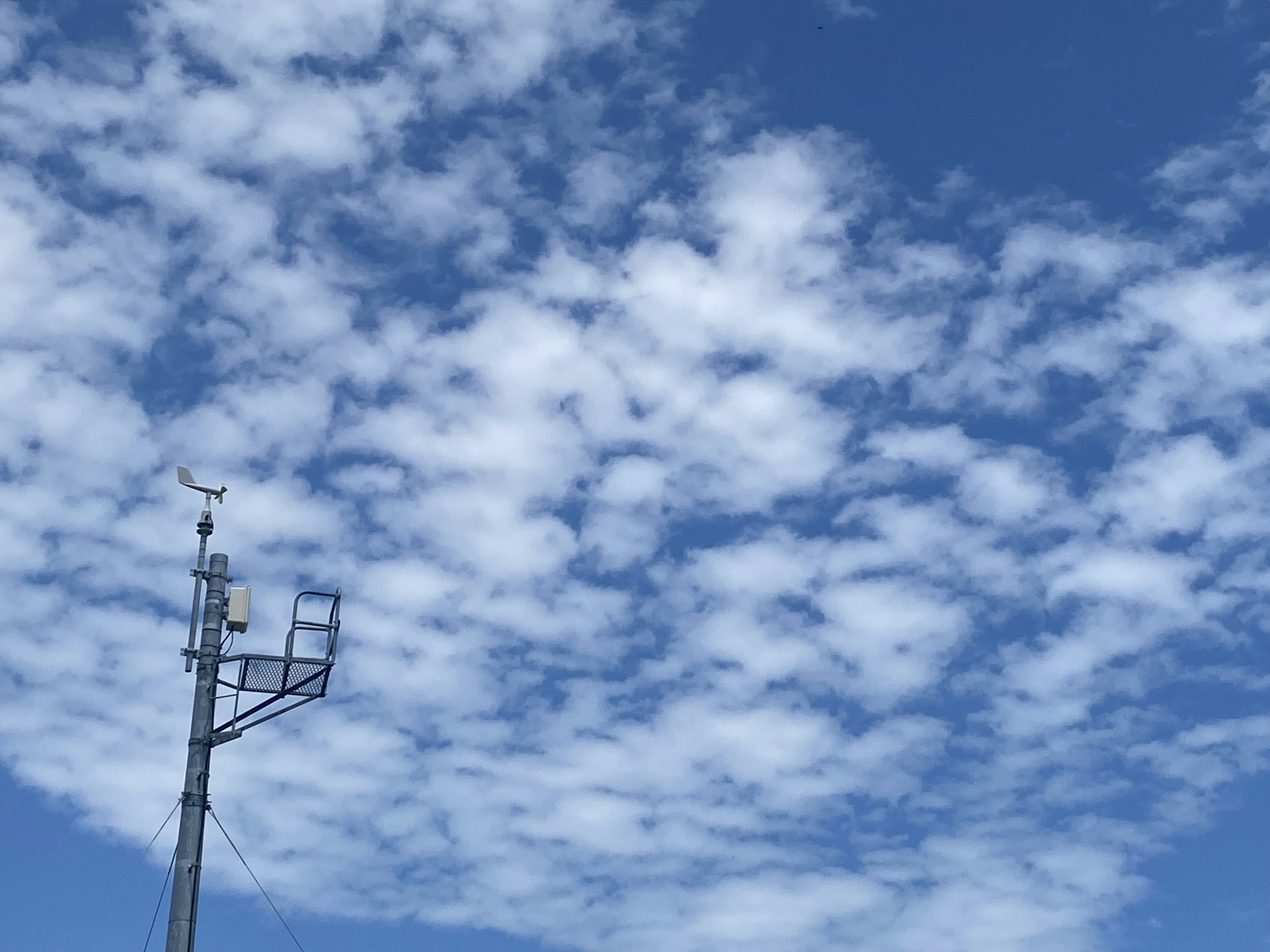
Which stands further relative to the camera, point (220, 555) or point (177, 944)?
point (220, 555)

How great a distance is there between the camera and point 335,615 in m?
32.2

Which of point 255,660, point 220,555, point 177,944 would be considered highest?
point 220,555

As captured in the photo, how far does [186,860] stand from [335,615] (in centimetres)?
585

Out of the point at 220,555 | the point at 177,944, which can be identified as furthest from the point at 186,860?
the point at 220,555

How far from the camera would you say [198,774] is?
1192 inches

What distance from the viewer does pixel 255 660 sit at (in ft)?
102

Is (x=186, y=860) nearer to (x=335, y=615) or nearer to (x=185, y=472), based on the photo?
(x=335, y=615)

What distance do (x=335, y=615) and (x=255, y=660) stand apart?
2019 millimetres

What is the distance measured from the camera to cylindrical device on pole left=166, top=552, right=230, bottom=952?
2884 cm

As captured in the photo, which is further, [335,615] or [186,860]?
[335,615]

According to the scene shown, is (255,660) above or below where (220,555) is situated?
below

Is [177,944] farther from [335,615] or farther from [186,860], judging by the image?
[335,615]

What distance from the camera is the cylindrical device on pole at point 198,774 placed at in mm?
28844

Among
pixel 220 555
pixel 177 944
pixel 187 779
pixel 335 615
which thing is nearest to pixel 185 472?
pixel 220 555
